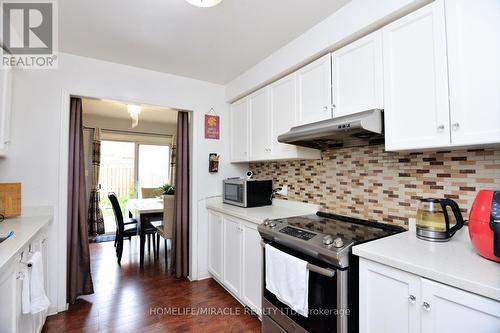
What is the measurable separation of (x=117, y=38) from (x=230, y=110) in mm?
1432

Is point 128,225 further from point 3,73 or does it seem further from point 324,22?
point 324,22

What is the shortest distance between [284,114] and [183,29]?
3.48ft

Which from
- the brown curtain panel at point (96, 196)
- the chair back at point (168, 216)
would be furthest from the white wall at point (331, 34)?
the brown curtain panel at point (96, 196)

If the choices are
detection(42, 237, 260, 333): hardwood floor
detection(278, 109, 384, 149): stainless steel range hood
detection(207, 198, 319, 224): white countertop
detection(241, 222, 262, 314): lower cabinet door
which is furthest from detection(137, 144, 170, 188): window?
detection(278, 109, 384, 149): stainless steel range hood

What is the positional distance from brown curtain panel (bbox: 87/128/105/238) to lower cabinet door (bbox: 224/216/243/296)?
3391 millimetres

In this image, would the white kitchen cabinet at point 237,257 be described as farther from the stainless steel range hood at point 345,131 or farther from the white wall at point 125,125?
the white wall at point 125,125

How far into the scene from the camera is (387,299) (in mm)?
1114

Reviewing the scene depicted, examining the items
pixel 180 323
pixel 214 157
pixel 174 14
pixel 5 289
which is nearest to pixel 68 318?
pixel 180 323

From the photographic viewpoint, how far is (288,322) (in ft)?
→ 5.28

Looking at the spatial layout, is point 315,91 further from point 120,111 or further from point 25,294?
point 120,111

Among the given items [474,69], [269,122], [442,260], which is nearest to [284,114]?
[269,122]

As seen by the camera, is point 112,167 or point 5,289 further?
point 112,167

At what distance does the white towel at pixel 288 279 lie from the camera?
4.72ft

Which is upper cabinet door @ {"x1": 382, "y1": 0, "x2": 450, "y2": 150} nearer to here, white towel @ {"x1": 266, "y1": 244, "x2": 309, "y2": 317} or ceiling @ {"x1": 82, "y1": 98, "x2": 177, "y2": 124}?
white towel @ {"x1": 266, "y1": 244, "x2": 309, "y2": 317}
